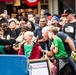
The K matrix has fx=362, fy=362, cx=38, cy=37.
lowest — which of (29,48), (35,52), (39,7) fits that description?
(35,52)

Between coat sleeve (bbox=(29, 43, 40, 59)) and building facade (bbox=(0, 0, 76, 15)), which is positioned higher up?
building facade (bbox=(0, 0, 76, 15))

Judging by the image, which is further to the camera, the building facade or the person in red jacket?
the building facade

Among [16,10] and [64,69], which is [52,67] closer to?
[64,69]

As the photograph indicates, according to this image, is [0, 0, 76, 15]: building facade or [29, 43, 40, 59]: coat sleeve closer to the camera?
[29, 43, 40, 59]: coat sleeve

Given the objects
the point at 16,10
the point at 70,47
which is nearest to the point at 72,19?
the point at 70,47

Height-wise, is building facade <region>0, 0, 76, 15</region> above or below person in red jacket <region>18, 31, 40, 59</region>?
above

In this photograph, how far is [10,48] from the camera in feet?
28.7

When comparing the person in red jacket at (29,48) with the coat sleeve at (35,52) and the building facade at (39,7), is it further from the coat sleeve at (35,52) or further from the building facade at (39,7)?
the building facade at (39,7)

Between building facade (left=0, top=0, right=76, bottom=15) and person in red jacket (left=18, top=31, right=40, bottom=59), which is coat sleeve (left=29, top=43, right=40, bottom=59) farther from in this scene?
building facade (left=0, top=0, right=76, bottom=15)

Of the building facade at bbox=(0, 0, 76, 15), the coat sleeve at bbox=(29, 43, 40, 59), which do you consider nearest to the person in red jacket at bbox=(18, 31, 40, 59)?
the coat sleeve at bbox=(29, 43, 40, 59)

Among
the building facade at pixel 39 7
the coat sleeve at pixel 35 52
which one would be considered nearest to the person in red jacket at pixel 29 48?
the coat sleeve at pixel 35 52

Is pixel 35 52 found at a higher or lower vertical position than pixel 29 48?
lower

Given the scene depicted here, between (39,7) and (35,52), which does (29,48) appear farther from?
Answer: (39,7)

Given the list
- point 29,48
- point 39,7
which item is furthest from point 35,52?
point 39,7
